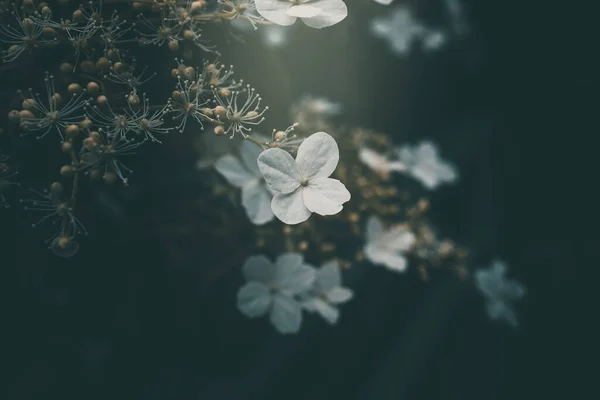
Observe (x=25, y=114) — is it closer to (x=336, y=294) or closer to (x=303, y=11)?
(x=303, y=11)

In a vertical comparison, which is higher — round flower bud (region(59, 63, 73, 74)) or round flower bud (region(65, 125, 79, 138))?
round flower bud (region(59, 63, 73, 74))

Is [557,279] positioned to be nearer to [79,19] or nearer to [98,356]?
[98,356]

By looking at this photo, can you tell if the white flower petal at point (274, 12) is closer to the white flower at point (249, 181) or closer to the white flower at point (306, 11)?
the white flower at point (306, 11)

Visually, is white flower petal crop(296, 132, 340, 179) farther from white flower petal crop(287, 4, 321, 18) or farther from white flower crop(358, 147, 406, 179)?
white flower crop(358, 147, 406, 179)

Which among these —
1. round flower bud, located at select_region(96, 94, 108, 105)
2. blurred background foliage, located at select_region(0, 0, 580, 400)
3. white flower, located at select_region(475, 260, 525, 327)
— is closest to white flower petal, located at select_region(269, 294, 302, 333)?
blurred background foliage, located at select_region(0, 0, 580, 400)

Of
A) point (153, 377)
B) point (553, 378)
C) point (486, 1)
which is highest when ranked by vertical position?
point (486, 1)

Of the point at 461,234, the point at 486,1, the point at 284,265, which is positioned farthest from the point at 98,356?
the point at 486,1
